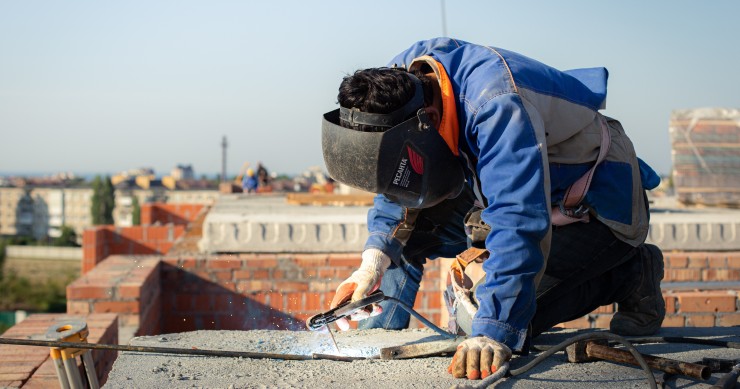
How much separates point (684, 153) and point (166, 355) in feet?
22.4

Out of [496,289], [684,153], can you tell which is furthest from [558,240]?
[684,153]

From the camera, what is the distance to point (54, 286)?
64.4 meters

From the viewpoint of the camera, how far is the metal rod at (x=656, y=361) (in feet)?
7.73

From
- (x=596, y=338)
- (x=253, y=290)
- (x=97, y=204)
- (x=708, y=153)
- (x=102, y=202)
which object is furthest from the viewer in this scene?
(x=102, y=202)

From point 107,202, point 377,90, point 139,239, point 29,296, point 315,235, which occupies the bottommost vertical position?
point 29,296

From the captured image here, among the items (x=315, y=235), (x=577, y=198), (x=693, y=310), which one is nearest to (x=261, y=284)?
(x=315, y=235)

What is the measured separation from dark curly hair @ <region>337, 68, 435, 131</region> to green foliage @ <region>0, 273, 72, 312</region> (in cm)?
6055

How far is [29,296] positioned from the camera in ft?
202

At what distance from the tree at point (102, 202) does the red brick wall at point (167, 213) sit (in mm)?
83575

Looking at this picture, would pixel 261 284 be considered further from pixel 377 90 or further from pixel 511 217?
pixel 511 217

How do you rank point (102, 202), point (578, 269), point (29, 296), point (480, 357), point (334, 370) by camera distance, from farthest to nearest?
point (102, 202) < point (29, 296) < point (578, 269) < point (334, 370) < point (480, 357)

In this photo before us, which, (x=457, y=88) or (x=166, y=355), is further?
(x=166, y=355)

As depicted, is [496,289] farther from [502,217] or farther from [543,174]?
[543,174]

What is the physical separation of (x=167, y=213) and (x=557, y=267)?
1344 centimetres
